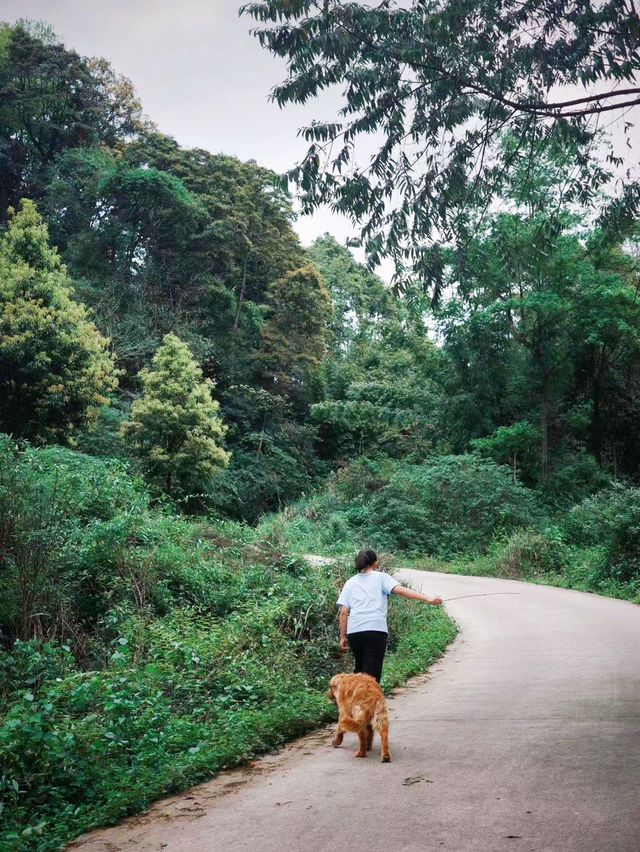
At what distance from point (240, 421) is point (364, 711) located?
36509 mm

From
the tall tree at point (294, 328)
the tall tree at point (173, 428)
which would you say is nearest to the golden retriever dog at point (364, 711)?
the tall tree at point (173, 428)

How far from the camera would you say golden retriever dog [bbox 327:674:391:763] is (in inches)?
234

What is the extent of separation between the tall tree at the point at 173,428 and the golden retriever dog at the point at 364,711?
77.7 feet

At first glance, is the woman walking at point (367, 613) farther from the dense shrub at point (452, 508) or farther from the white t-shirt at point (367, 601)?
the dense shrub at point (452, 508)

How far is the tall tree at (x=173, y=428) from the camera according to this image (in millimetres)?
29578

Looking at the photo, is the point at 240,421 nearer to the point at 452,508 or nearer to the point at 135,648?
the point at 452,508

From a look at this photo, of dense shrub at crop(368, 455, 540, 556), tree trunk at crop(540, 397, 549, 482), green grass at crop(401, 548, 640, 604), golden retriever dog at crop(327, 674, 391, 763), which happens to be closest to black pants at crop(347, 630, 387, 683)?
golden retriever dog at crop(327, 674, 391, 763)

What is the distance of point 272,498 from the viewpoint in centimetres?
4100

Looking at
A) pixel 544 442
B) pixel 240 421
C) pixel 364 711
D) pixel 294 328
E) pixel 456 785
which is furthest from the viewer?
pixel 294 328

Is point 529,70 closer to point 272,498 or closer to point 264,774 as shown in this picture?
point 264,774

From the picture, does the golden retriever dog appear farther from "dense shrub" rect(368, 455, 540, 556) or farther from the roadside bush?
"dense shrub" rect(368, 455, 540, 556)

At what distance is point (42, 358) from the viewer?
960 inches

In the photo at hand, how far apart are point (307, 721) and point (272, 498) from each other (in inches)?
1327

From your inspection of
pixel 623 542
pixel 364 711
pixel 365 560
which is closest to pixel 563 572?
pixel 623 542
